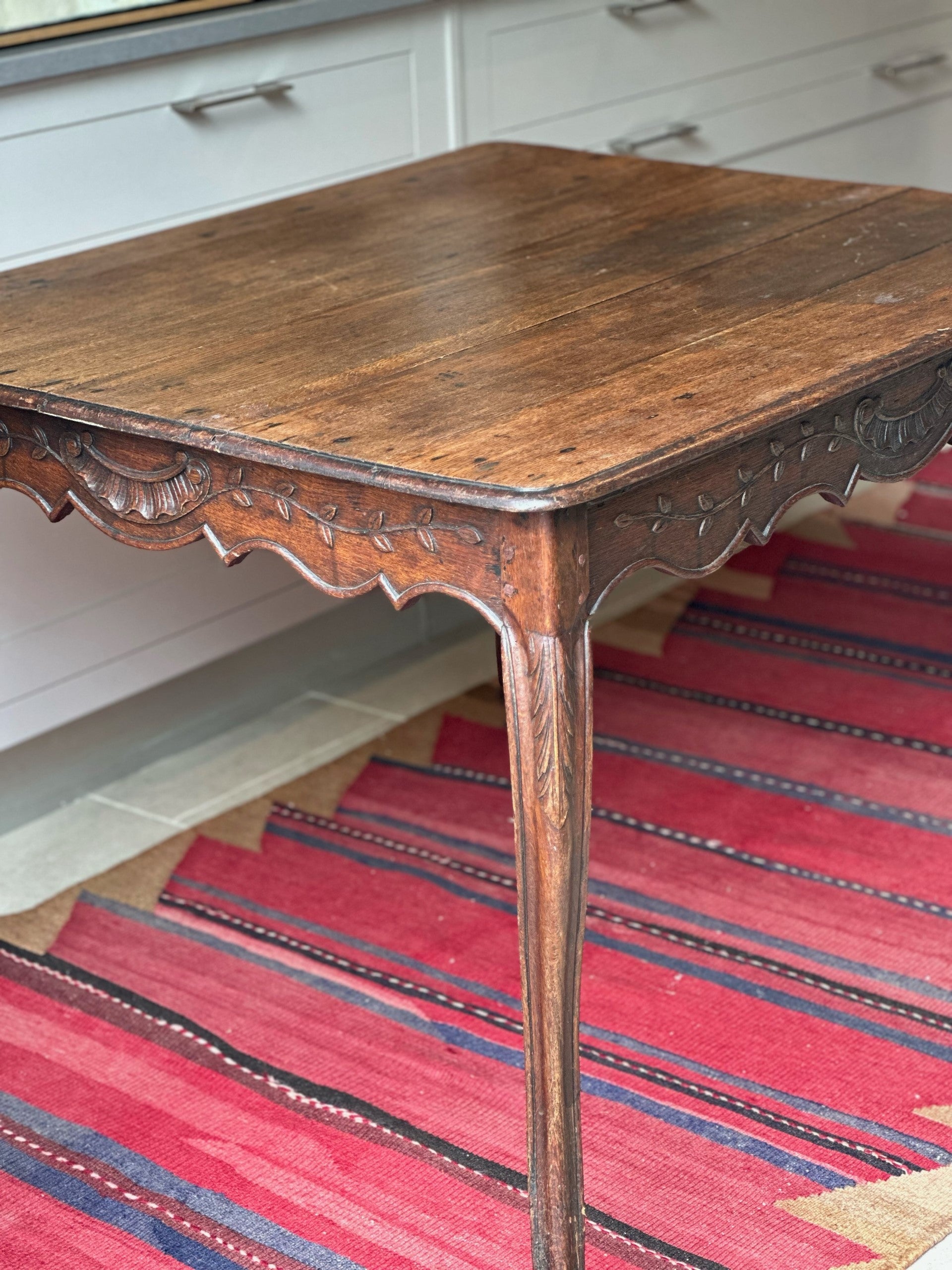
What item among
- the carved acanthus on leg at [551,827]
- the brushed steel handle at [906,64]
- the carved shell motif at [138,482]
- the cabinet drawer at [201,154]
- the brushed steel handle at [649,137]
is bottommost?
the carved acanthus on leg at [551,827]

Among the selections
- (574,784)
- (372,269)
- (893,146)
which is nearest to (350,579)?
(574,784)

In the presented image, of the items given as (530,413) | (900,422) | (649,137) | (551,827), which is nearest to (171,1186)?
(551,827)

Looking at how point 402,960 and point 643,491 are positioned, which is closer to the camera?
point 643,491

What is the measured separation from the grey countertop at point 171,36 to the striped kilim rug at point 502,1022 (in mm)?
898

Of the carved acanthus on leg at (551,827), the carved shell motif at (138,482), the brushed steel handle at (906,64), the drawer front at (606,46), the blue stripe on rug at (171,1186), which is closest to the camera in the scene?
the carved acanthus on leg at (551,827)

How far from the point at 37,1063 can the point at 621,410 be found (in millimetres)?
890

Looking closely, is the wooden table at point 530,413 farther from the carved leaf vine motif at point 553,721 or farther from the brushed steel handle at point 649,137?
the brushed steel handle at point 649,137

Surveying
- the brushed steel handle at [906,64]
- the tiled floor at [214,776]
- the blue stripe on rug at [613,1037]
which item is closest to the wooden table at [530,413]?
the blue stripe on rug at [613,1037]

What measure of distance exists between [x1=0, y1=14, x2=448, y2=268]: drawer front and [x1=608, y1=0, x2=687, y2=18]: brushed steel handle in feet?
1.28

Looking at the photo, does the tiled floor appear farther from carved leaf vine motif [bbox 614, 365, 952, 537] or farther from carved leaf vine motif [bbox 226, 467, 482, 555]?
carved leaf vine motif [bbox 614, 365, 952, 537]

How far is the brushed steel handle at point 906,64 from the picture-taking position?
304 cm

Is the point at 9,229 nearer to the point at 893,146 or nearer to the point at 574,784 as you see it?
the point at 574,784

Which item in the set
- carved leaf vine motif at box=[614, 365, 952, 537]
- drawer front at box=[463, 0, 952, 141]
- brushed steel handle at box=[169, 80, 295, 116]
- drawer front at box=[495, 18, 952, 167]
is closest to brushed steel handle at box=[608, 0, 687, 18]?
drawer front at box=[463, 0, 952, 141]

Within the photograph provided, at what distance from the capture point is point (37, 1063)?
1.53 m
